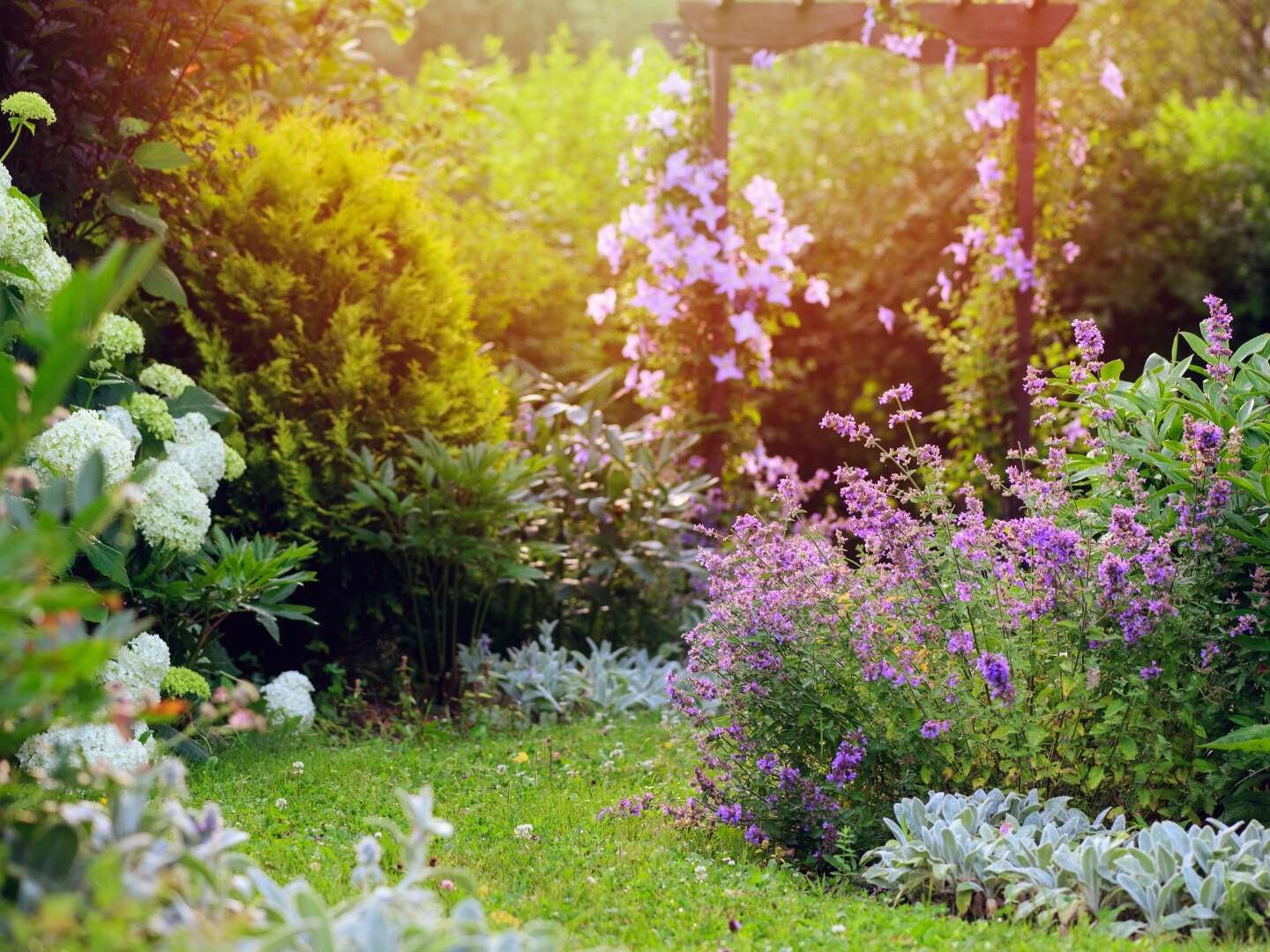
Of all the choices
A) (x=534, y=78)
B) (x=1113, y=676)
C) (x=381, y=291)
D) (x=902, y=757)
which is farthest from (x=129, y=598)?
(x=534, y=78)

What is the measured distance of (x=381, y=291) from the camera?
5254mm

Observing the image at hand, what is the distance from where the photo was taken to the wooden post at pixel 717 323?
21.1 ft

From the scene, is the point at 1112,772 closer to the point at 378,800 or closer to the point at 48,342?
the point at 378,800

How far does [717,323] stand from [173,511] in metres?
3.42

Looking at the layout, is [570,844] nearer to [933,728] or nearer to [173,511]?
[933,728]

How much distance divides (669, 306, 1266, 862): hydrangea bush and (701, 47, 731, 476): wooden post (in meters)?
3.09

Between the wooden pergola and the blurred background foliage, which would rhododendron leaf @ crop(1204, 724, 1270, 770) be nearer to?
the blurred background foliage

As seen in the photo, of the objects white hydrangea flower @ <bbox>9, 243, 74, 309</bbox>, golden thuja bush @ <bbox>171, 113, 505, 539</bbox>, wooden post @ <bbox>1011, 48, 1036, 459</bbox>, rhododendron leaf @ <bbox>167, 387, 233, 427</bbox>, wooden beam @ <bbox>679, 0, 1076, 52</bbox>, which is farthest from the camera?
wooden post @ <bbox>1011, 48, 1036, 459</bbox>

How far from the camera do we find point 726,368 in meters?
6.43

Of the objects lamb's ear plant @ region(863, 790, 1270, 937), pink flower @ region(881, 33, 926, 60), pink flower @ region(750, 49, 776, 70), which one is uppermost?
pink flower @ region(881, 33, 926, 60)

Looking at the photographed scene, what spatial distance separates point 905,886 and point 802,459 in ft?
22.0

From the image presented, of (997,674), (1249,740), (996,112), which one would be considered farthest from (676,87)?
(1249,740)

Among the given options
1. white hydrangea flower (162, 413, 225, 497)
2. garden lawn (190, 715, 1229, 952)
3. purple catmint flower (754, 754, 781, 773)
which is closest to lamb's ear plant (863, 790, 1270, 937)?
garden lawn (190, 715, 1229, 952)

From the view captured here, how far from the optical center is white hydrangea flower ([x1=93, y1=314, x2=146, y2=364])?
389 centimetres
